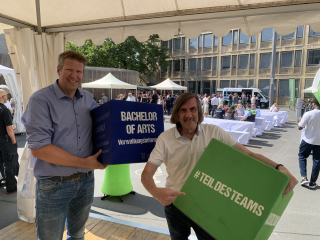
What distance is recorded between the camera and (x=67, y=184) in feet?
5.15

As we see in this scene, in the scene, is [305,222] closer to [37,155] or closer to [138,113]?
[138,113]

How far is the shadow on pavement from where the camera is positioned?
333cm

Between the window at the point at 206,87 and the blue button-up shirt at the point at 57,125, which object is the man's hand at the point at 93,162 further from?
the window at the point at 206,87

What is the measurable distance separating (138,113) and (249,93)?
85.6 feet

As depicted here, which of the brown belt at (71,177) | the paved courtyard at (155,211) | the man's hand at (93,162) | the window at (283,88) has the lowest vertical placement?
the paved courtyard at (155,211)

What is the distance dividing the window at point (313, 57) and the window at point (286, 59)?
196cm

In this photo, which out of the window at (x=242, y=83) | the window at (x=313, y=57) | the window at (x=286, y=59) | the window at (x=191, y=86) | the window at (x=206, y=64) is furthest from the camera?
the window at (x=191, y=86)

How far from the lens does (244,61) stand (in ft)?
99.7

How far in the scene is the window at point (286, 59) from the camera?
2752 cm

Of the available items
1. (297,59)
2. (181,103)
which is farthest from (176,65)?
(181,103)

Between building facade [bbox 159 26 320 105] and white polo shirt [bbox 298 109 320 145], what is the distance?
25817 millimetres

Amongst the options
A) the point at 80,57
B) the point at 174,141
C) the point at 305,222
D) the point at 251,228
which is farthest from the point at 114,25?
the point at 305,222

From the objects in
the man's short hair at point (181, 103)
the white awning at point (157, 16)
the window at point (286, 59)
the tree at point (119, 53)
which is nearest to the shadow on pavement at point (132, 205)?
the man's short hair at point (181, 103)

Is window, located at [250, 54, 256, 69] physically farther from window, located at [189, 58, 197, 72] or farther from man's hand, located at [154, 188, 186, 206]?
man's hand, located at [154, 188, 186, 206]
